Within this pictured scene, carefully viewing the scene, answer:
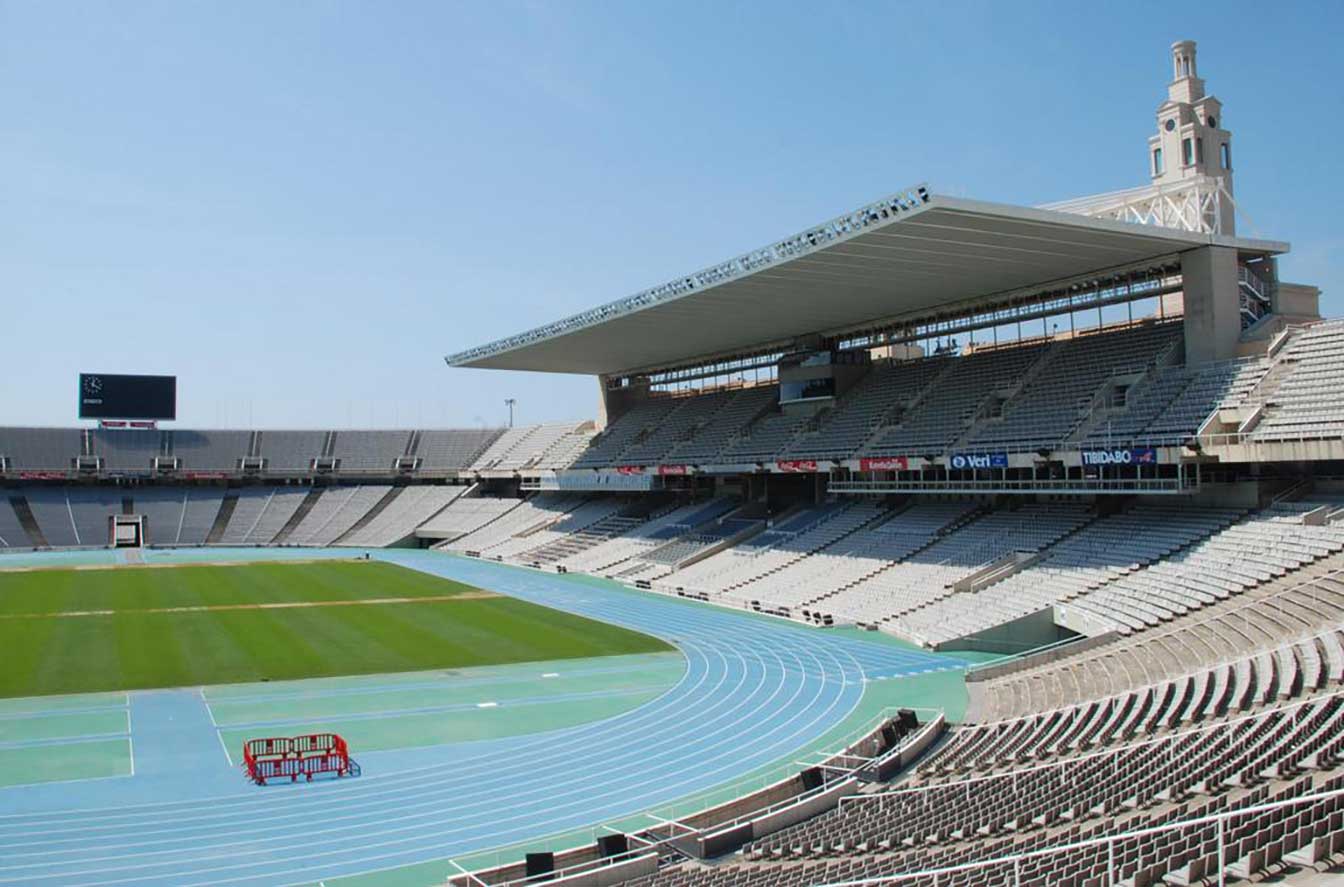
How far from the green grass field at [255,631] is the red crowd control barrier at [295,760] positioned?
7816 millimetres

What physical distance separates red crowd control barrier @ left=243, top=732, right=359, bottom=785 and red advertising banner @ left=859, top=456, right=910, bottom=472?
948 inches

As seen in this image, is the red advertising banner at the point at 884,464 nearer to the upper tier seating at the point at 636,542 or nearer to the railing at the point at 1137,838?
the upper tier seating at the point at 636,542

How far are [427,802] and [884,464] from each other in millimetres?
25602

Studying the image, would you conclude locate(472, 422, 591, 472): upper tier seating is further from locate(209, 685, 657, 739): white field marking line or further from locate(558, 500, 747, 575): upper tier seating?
locate(209, 685, 657, 739): white field marking line

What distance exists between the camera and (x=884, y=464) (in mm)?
39344

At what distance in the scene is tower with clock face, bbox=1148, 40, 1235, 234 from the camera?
127 ft

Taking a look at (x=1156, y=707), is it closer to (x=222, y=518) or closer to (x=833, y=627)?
(x=833, y=627)

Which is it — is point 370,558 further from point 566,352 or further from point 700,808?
point 700,808

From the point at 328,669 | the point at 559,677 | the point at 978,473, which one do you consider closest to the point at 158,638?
the point at 328,669

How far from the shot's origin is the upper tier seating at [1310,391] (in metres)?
26.2

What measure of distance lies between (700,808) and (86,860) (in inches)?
337

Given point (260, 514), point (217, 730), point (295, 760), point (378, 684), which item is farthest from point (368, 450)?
point (295, 760)

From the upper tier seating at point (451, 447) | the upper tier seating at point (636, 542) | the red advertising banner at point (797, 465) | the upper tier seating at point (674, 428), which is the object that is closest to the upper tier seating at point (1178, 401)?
the red advertising banner at point (797, 465)

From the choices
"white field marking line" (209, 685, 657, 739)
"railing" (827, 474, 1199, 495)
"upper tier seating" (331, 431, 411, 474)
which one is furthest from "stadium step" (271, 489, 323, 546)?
"white field marking line" (209, 685, 657, 739)
